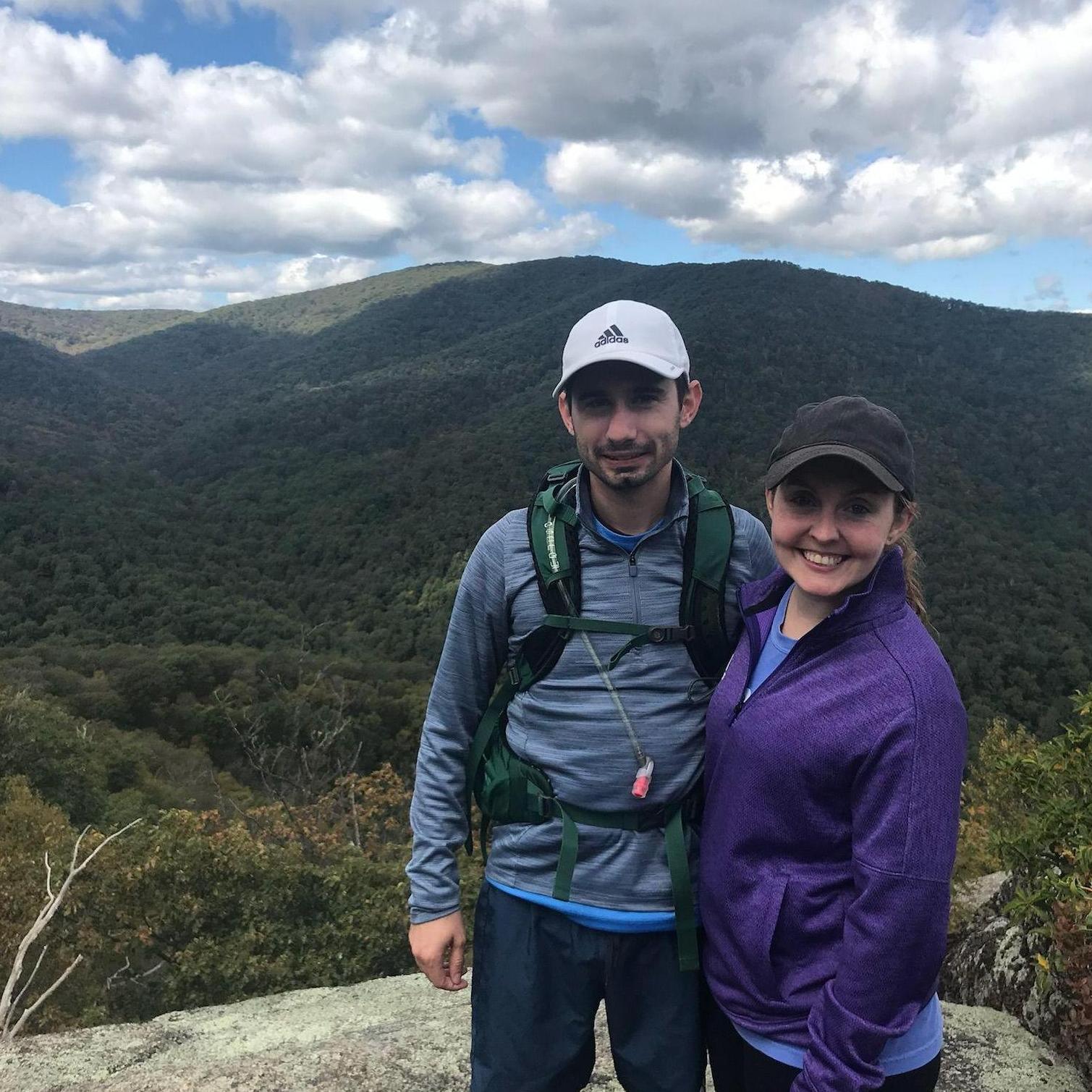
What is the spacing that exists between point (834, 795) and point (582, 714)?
61cm

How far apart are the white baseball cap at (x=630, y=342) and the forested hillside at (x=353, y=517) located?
0.93 m

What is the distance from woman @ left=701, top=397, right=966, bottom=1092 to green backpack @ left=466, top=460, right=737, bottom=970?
4.7 inches

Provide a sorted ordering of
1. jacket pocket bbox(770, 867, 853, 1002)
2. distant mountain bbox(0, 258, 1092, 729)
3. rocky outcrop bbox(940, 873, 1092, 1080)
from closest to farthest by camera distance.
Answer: jacket pocket bbox(770, 867, 853, 1002) < rocky outcrop bbox(940, 873, 1092, 1080) < distant mountain bbox(0, 258, 1092, 729)

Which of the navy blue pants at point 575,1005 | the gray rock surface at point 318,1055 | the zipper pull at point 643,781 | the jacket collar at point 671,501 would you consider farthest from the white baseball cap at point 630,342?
the gray rock surface at point 318,1055

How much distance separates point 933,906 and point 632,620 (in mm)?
841

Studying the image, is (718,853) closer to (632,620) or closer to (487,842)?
(632,620)

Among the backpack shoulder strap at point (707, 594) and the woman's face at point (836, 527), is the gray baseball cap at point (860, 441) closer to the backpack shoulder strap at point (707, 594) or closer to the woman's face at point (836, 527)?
the woman's face at point (836, 527)

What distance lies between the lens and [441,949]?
204cm

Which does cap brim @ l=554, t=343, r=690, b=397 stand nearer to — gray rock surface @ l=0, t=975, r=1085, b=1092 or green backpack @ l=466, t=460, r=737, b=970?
green backpack @ l=466, t=460, r=737, b=970

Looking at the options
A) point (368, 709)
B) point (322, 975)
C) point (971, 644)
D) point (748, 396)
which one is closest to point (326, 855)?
point (322, 975)

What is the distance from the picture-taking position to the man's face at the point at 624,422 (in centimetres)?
191

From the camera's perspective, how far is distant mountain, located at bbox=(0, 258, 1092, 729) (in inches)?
2349

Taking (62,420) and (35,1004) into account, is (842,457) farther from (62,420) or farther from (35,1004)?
(62,420)

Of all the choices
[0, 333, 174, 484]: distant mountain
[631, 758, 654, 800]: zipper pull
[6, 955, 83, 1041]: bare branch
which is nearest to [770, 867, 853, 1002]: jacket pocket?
[631, 758, 654, 800]: zipper pull
